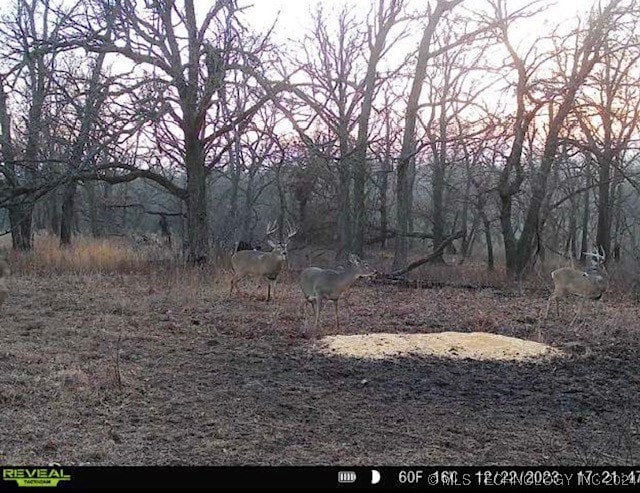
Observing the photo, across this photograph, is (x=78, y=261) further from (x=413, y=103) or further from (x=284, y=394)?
(x=284, y=394)

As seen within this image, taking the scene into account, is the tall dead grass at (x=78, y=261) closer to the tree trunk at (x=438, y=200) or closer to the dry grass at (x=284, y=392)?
the dry grass at (x=284, y=392)

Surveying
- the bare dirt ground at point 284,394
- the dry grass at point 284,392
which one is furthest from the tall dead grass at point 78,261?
the bare dirt ground at point 284,394

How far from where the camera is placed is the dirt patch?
7844 mm

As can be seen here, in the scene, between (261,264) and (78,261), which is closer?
(261,264)

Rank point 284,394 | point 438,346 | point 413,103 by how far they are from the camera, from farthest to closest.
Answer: point 413,103 < point 438,346 < point 284,394

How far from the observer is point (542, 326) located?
10.3 m

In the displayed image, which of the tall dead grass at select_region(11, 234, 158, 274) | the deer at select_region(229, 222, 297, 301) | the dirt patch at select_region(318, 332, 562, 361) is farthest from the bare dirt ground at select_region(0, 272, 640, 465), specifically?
the tall dead grass at select_region(11, 234, 158, 274)

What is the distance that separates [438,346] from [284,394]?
2.46 meters
